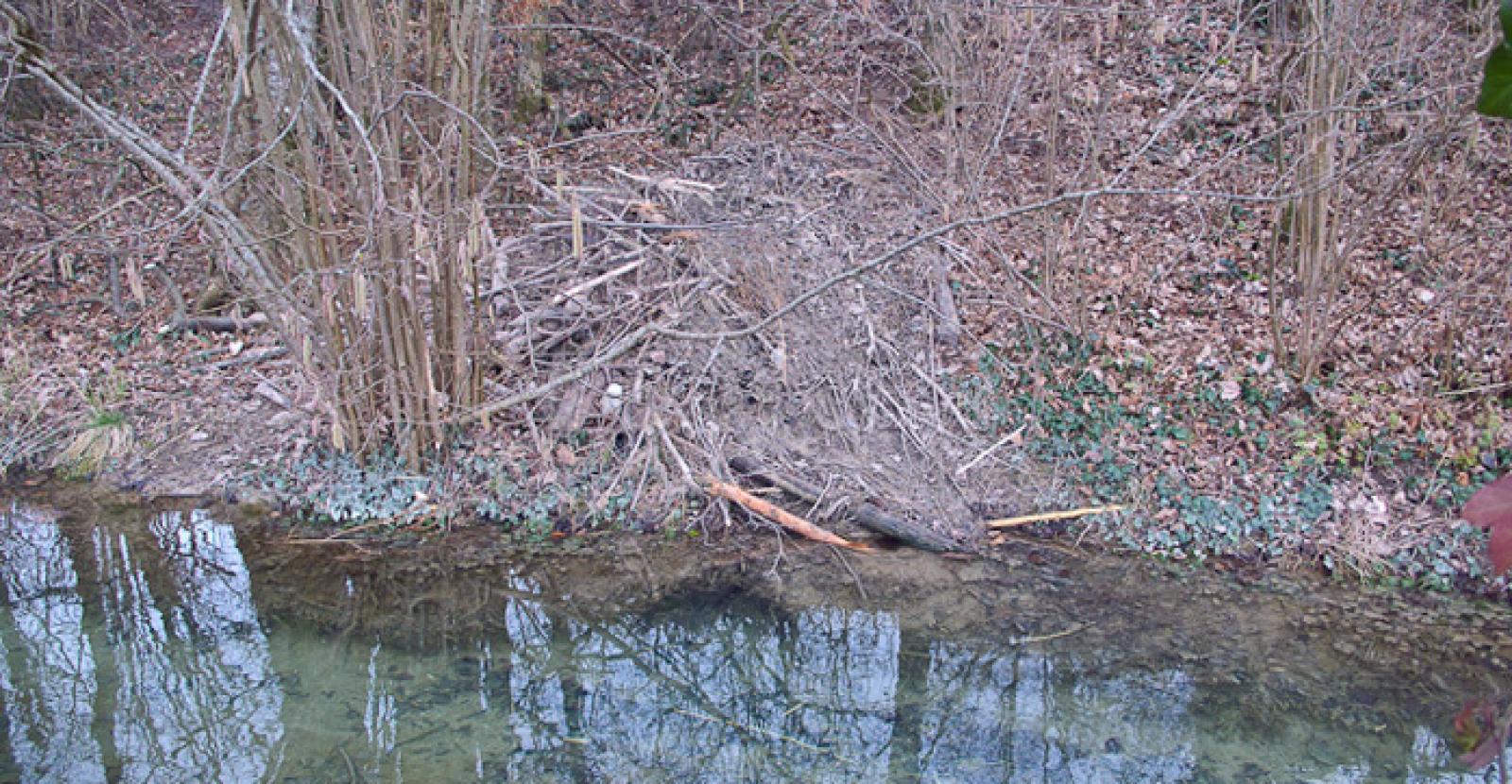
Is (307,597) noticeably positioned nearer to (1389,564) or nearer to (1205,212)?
(1389,564)

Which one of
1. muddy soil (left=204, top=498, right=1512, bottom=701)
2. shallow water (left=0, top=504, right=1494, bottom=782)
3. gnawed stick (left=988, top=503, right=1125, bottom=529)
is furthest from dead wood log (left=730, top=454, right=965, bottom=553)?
shallow water (left=0, top=504, right=1494, bottom=782)

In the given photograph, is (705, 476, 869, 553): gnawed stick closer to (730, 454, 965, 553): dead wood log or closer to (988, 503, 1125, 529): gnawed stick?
(730, 454, 965, 553): dead wood log

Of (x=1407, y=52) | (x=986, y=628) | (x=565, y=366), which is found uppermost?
(x=1407, y=52)

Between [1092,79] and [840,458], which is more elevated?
[1092,79]

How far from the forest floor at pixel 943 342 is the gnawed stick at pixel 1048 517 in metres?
0.10

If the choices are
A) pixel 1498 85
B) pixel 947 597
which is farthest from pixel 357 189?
pixel 1498 85

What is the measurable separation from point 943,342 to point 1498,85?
732 cm

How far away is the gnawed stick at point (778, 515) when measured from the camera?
693 cm

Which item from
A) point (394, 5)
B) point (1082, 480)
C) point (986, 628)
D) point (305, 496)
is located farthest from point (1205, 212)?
point (305, 496)

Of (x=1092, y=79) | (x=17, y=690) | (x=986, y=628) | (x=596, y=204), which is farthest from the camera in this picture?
(x=1092, y=79)

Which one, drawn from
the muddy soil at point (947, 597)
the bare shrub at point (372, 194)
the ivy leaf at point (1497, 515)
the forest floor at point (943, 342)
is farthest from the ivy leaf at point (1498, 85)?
the forest floor at point (943, 342)

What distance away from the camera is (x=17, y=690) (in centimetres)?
542

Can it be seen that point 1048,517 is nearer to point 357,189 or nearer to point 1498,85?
point 357,189

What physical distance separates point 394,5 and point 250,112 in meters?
2.23
